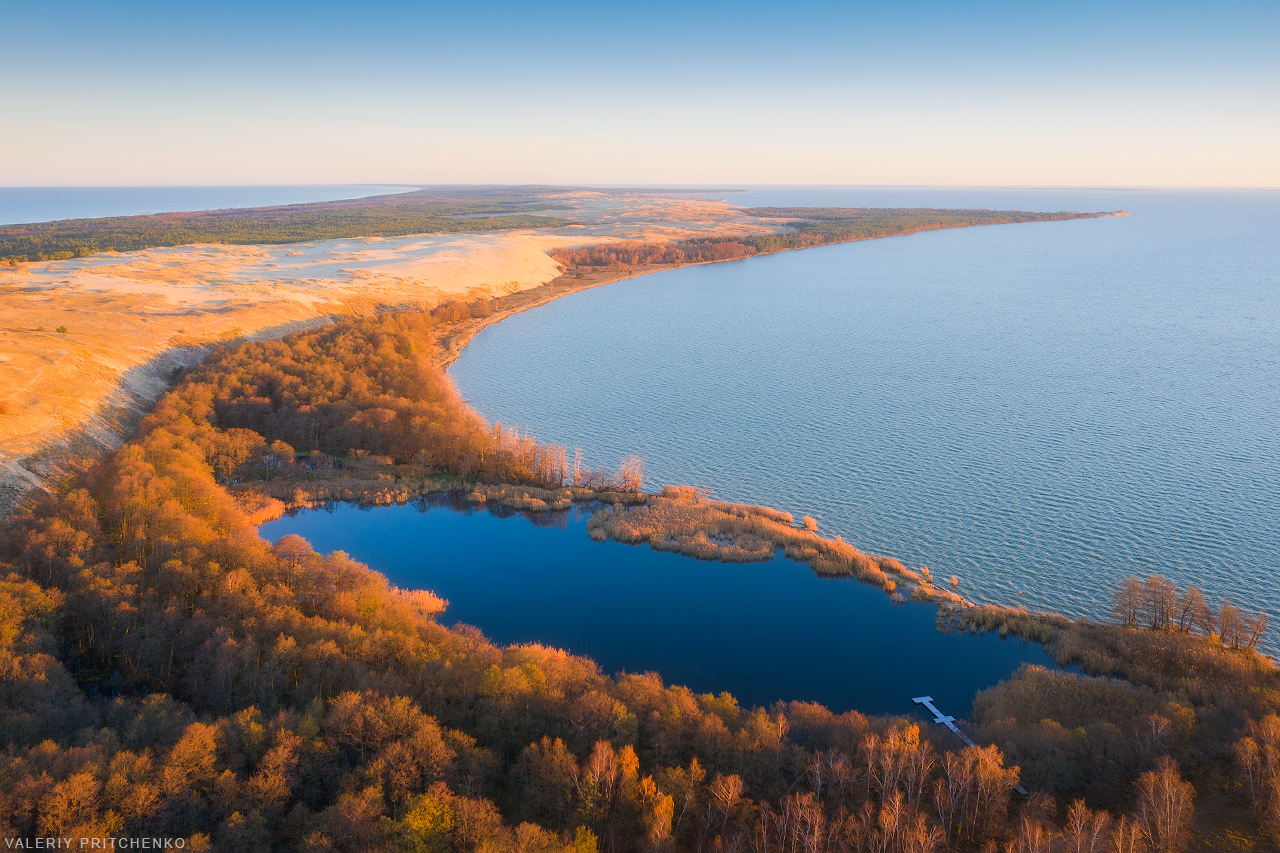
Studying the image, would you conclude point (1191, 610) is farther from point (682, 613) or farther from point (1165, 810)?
point (682, 613)

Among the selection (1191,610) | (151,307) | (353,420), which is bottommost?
(1191,610)

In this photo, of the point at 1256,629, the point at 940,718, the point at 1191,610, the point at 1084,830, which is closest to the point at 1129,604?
the point at 1191,610

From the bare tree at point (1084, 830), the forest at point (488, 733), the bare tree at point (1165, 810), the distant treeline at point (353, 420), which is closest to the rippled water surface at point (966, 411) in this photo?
the distant treeline at point (353, 420)

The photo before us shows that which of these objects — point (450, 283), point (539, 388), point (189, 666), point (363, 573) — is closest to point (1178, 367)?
point (539, 388)

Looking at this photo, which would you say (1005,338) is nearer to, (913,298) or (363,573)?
(913,298)

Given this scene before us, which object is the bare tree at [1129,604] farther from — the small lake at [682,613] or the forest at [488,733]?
the small lake at [682,613]

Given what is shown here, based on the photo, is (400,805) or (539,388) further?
(539,388)

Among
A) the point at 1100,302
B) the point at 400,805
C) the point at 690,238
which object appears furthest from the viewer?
the point at 690,238
